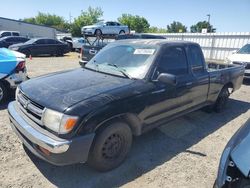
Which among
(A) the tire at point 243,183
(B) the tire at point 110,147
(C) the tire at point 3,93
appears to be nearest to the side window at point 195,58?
(B) the tire at point 110,147

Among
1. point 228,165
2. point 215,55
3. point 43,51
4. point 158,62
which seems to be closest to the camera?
point 228,165

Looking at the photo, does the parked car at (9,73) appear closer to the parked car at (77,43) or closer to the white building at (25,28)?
the parked car at (77,43)

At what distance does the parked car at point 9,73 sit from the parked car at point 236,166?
516 cm

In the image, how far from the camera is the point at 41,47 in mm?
17922

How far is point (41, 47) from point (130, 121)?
16.5 metres

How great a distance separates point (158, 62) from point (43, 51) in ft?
53.2

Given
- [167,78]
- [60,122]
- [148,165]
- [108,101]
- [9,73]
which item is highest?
[167,78]

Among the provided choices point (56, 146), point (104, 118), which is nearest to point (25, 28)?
point (104, 118)

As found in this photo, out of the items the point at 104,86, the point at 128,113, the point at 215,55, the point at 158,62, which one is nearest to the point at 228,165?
the point at 128,113

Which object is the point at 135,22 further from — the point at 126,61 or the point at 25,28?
the point at 126,61

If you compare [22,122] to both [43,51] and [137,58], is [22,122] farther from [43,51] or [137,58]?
[43,51]

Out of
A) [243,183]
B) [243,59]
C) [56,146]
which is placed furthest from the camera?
[243,59]

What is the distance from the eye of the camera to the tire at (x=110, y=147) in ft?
9.70

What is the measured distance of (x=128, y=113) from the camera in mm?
3195
